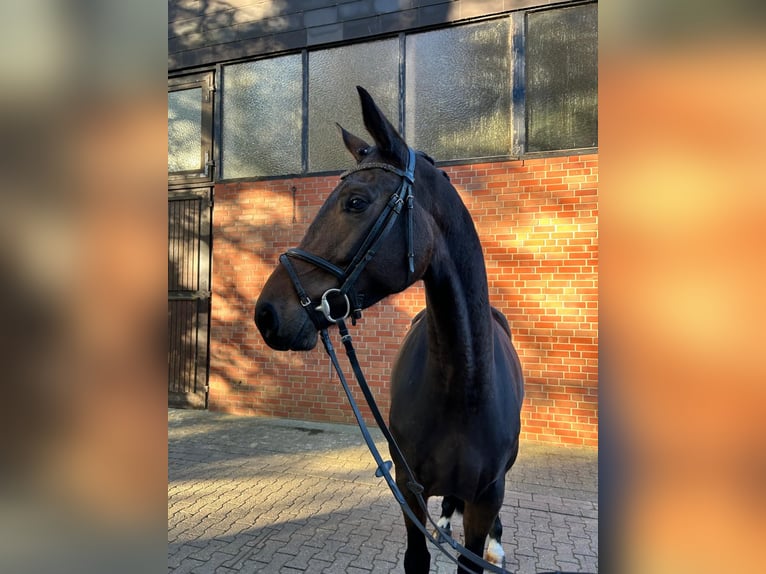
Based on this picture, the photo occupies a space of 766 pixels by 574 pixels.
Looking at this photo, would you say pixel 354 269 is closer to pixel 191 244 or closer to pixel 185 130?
pixel 191 244

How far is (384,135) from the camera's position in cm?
155

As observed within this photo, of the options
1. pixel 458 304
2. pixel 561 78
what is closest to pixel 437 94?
pixel 561 78

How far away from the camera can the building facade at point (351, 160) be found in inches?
210

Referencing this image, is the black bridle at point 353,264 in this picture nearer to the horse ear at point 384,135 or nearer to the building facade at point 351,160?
the horse ear at point 384,135

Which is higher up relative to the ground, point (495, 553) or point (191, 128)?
point (191, 128)

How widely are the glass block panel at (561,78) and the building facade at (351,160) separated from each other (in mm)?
17

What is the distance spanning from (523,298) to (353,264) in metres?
4.41

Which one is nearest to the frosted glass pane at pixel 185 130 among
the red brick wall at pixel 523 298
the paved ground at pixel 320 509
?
the red brick wall at pixel 523 298

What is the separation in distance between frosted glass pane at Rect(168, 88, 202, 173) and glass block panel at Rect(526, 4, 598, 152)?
5191mm

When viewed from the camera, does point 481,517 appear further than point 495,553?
No
